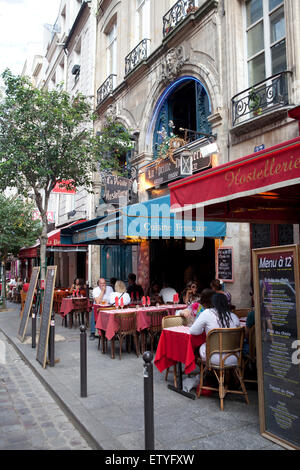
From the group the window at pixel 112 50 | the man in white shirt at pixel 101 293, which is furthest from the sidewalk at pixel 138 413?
the window at pixel 112 50

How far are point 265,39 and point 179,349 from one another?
23.6ft

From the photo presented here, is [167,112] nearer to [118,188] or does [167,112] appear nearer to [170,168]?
[170,168]

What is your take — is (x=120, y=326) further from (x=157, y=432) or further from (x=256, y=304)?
(x=256, y=304)

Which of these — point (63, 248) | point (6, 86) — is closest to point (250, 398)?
point (6, 86)

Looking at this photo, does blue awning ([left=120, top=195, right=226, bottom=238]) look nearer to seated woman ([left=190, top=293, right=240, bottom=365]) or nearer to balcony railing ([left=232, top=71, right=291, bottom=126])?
balcony railing ([left=232, top=71, right=291, bottom=126])

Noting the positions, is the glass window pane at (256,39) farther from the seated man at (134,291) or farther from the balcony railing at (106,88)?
the balcony railing at (106,88)

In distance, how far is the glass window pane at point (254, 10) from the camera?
8562 mm

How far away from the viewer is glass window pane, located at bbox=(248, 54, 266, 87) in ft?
27.5

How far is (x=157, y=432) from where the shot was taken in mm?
3783

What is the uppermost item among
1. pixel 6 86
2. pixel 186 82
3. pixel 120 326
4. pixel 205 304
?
pixel 186 82

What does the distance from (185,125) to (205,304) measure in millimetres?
8759

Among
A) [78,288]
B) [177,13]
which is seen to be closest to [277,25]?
[177,13]

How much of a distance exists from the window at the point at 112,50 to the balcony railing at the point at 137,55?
235 centimetres

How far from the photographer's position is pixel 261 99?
314 inches
